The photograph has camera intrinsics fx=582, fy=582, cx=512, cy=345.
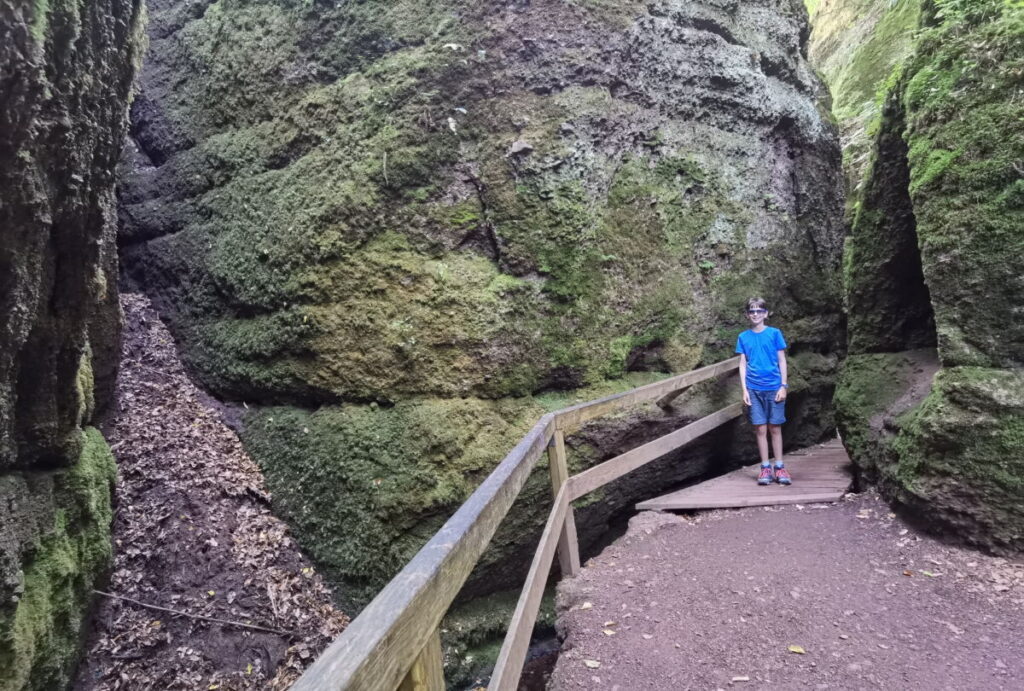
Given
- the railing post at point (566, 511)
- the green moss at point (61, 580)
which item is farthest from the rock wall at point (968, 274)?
the green moss at point (61, 580)

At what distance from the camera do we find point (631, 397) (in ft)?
15.6

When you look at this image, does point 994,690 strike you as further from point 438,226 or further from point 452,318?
point 438,226

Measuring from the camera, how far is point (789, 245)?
729 centimetres

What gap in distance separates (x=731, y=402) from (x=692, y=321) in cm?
104

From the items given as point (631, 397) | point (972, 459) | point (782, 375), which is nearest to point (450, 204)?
point (631, 397)

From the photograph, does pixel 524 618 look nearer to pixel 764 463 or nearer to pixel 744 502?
pixel 744 502

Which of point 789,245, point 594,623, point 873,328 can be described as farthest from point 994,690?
point 789,245

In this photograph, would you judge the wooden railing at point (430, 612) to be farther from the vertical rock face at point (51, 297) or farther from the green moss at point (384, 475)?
the vertical rock face at point (51, 297)

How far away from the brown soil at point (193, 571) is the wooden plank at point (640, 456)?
2.46m

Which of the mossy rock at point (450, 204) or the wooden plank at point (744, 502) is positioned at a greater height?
the mossy rock at point (450, 204)

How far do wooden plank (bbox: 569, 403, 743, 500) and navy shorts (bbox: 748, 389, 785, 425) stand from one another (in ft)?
1.30

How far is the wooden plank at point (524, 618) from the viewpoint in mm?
1966

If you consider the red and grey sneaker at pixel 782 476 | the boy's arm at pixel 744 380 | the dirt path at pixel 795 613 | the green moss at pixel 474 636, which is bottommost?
the green moss at pixel 474 636

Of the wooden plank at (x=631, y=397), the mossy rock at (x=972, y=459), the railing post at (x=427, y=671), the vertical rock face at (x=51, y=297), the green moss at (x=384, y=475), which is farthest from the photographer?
the green moss at (x=384, y=475)
